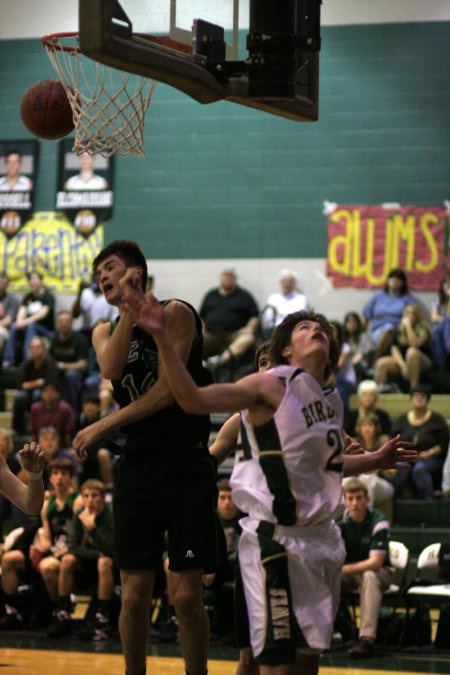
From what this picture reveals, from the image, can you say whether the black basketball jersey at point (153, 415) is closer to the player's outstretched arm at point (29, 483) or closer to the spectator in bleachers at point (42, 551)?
the player's outstretched arm at point (29, 483)

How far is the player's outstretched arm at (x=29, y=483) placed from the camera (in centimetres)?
475

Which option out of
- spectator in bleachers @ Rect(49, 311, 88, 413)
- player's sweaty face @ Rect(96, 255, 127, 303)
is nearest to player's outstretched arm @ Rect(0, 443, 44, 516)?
player's sweaty face @ Rect(96, 255, 127, 303)

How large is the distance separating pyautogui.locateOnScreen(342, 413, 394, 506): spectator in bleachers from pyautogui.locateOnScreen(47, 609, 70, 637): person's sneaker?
3077mm

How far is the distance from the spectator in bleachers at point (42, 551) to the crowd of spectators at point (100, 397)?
0.03 ft

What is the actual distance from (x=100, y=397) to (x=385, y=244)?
4.98m

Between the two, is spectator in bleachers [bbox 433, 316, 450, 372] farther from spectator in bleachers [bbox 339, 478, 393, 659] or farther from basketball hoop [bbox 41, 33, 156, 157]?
basketball hoop [bbox 41, 33, 156, 157]

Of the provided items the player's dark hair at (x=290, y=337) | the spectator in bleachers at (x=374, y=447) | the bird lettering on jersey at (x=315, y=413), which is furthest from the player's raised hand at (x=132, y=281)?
the spectator in bleachers at (x=374, y=447)

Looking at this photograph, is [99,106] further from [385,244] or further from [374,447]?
[385,244]

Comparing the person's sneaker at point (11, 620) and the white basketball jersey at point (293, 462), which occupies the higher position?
the white basketball jersey at point (293, 462)

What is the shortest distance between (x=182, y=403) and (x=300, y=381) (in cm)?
52

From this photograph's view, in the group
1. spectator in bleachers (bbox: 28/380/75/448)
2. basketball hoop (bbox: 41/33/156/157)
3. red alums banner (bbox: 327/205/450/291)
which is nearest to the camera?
basketball hoop (bbox: 41/33/156/157)

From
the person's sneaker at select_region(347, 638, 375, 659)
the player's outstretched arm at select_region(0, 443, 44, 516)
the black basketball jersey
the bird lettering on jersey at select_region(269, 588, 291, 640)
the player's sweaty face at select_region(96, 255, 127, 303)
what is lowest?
the person's sneaker at select_region(347, 638, 375, 659)

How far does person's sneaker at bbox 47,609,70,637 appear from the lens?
9031 millimetres

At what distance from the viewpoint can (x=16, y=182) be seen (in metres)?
17.4
